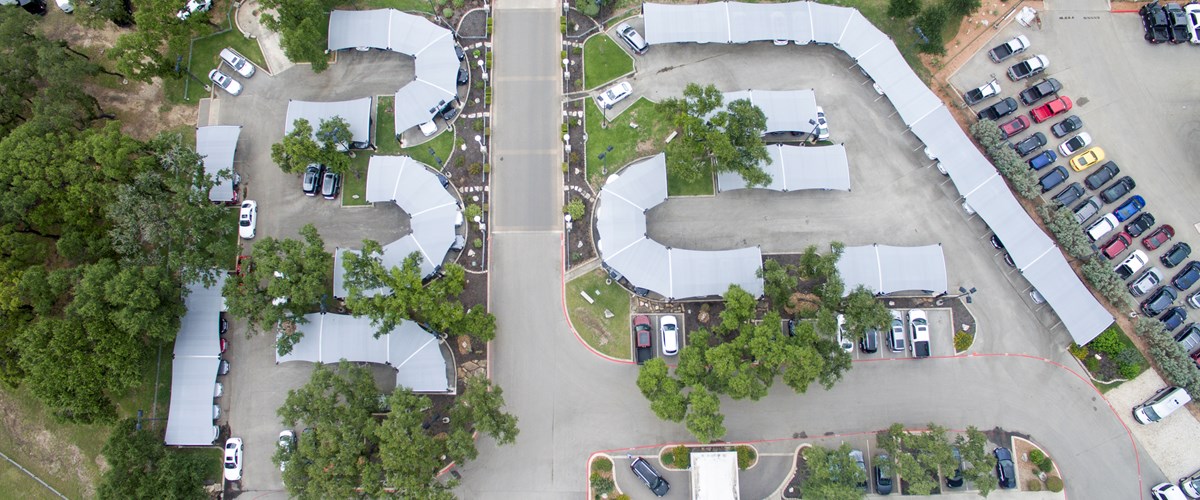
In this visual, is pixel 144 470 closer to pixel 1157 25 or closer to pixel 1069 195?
pixel 1069 195

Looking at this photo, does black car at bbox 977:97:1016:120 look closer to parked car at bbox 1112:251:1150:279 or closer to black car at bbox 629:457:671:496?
parked car at bbox 1112:251:1150:279

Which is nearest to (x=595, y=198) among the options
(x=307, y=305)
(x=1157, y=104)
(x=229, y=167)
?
(x=307, y=305)

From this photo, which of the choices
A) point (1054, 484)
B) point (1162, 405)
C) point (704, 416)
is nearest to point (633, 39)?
point (704, 416)

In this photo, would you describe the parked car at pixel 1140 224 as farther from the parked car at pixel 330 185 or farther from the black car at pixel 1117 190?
the parked car at pixel 330 185

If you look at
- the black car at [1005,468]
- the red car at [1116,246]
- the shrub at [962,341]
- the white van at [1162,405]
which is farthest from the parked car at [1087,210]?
the black car at [1005,468]

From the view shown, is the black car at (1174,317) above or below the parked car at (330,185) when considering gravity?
below

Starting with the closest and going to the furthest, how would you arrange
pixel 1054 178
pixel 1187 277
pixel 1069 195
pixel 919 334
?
pixel 919 334, pixel 1187 277, pixel 1069 195, pixel 1054 178

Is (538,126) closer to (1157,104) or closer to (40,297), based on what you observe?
(40,297)
